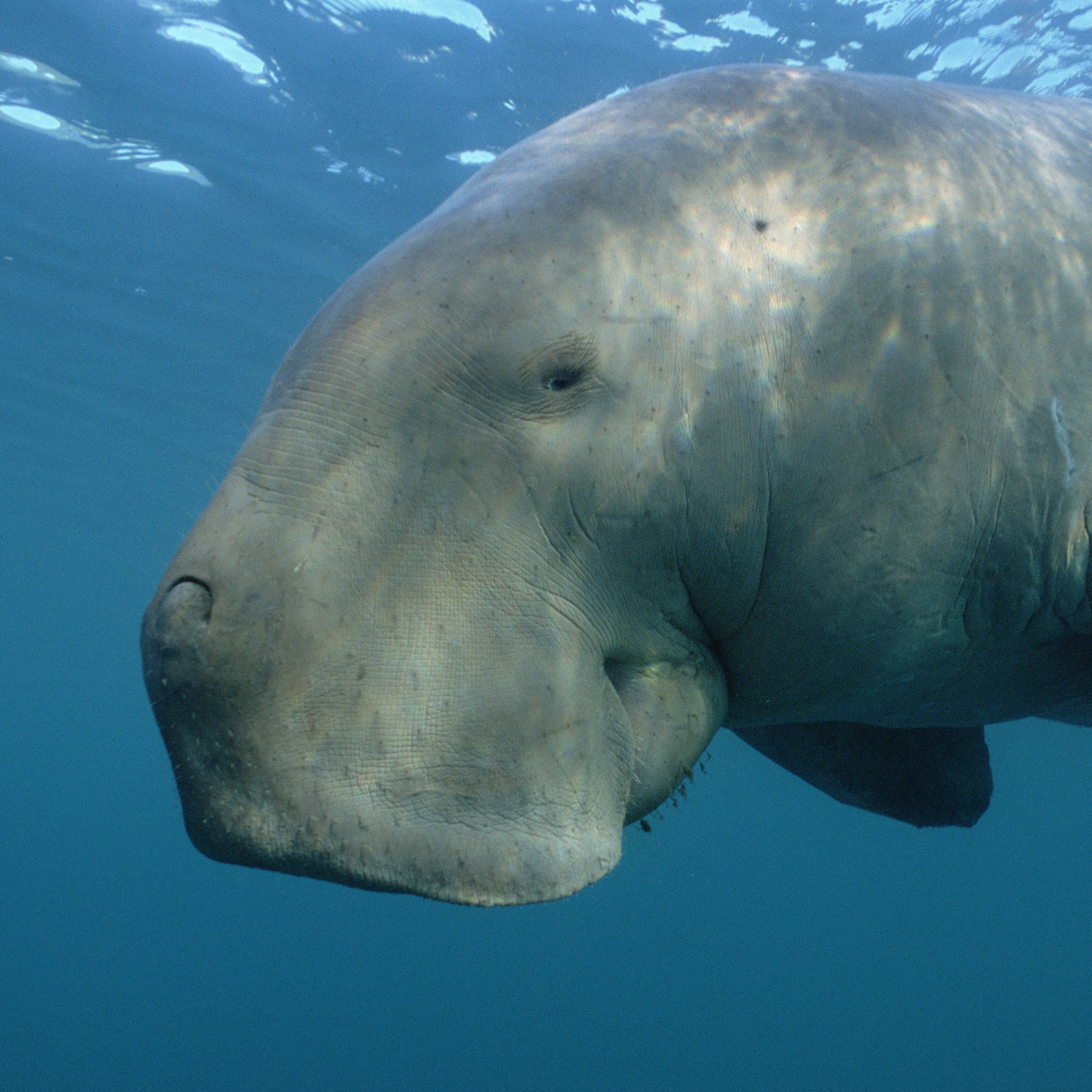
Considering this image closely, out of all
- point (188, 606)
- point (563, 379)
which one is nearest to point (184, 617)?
point (188, 606)

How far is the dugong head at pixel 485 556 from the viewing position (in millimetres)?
1320

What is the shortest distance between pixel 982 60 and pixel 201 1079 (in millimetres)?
44162

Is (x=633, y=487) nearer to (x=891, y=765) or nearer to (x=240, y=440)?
(x=891, y=765)

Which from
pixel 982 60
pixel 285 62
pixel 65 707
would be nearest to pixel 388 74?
pixel 285 62

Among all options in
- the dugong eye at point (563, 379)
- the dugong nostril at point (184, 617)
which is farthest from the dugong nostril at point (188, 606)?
the dugong eye at point (563, 379)

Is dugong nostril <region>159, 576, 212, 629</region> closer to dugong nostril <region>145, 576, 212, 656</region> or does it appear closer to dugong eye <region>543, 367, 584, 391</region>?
dugong nostril <region>145, 576, 212, 656</region>

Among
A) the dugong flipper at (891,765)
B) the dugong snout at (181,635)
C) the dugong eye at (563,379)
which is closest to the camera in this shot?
the dugong snout at (181,635)

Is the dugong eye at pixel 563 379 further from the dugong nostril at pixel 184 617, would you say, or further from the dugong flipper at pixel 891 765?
the dugong flipper at pixel 891 765

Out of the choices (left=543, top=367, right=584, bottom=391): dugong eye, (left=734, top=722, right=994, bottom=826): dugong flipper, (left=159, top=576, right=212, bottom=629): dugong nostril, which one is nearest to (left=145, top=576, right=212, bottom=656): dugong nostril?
(left=159, top=576, right=212, bottom=629): dugong nostril

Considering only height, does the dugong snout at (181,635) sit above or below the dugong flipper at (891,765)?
above

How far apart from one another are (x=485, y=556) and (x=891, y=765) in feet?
8.85

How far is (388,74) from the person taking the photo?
11.6 m

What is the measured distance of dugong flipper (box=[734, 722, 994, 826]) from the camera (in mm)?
3518

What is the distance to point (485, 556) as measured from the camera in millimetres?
1477
